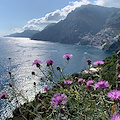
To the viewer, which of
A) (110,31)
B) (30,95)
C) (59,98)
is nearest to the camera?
(59,98)

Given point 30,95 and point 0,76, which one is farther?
point 0,76

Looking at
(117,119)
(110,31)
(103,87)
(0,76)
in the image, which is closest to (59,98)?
(103,87)

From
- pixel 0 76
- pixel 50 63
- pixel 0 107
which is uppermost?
pixel 50 63

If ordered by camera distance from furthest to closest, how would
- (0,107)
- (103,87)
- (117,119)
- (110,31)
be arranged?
1. (110,31)
2. (0,107)
3. (103,87)
4. (117,119)

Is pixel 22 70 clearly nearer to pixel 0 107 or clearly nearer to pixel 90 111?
pixel 0 107

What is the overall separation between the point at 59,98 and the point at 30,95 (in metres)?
30.7

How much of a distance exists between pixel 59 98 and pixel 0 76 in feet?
146

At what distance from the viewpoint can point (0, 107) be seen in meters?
26.4

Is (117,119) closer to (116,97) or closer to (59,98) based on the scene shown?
(116,97)

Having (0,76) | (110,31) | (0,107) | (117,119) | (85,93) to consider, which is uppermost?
(110,31)

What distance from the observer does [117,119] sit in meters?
1.34

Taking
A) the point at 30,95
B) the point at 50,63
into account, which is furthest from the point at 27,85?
the point at 50,63

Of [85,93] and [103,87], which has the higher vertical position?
[103,87]

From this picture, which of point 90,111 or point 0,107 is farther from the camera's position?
point 0,107
